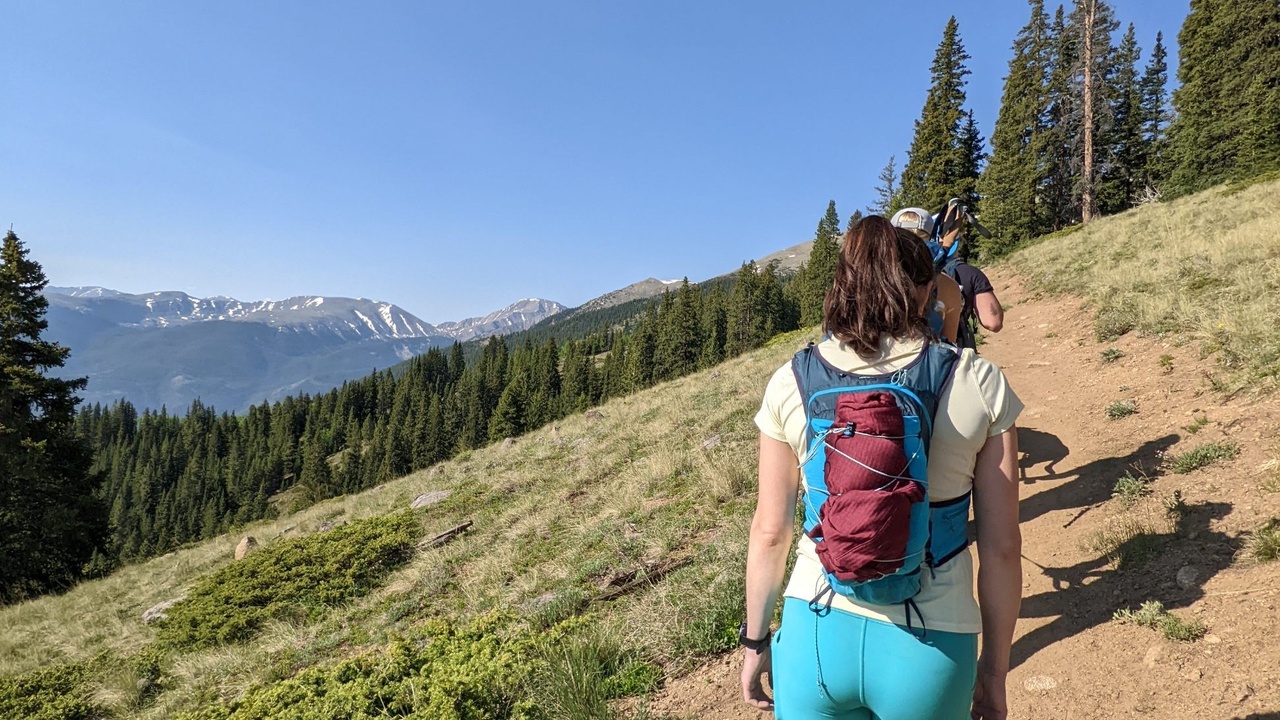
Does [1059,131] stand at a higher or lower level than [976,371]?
higher

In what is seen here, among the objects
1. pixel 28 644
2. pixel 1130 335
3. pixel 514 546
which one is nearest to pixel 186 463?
pixel 28 644

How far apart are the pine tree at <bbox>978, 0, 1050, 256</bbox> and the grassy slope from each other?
17556 mm

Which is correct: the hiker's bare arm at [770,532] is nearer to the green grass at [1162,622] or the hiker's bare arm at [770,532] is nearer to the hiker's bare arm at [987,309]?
the green grass at [1162,622]

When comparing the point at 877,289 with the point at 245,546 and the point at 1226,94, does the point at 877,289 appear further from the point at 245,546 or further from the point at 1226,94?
the point at 1226,94

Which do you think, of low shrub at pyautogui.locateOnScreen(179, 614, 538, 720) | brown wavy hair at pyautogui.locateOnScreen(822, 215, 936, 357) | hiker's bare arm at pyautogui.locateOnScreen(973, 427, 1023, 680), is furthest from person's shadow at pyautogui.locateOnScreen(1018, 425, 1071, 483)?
low shrub at pyautogui.locateOnScreen(179, 614, 538, 720)

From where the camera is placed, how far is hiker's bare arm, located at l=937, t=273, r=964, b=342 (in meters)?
3.61

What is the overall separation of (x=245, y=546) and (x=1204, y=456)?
785 inches

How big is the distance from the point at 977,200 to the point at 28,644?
1567 inches

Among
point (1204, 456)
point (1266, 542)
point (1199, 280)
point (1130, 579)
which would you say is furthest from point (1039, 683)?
point (1199, 280)

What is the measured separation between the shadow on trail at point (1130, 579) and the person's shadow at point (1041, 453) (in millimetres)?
1526

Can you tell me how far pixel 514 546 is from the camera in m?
8.27

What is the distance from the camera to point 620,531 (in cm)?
721

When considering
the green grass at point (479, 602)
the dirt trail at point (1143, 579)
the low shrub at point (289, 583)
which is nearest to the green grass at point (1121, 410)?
the dirt trail at point (1143, 579)

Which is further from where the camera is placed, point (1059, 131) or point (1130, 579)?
point (1059, 131)
